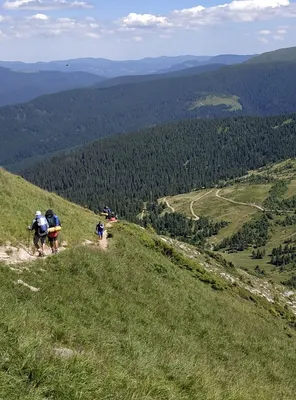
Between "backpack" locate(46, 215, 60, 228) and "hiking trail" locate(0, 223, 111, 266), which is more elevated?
"backpack" locate(46, 215, 60, 228)

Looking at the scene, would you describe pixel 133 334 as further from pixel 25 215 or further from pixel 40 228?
pixel 25 215

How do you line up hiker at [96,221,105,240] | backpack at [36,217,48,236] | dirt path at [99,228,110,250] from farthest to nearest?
1. hiker at [96,221,105,240]
2. dirt path at [99,228,110,250]
3. backpack at [36,217,48,236]

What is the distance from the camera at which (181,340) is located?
2220 centimetres

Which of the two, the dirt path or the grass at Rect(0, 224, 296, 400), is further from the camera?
the dirt path

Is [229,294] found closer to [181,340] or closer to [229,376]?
[181,340]

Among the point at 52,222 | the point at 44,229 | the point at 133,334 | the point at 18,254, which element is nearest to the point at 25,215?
the point at 52,222

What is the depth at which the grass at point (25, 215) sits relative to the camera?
26.9 metres

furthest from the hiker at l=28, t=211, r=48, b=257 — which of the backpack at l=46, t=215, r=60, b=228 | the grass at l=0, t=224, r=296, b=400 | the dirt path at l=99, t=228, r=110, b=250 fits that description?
the dirt path at l=99, t=228, r=110, b=250

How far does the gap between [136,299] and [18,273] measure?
7.70 m

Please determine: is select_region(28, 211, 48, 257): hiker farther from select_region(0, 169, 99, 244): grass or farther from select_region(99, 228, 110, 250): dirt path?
select_region(99, 228, 110, 250): dirt path

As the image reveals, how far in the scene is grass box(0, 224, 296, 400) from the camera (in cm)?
1095

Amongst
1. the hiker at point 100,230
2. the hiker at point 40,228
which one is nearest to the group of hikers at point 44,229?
the hiker at point 40,228

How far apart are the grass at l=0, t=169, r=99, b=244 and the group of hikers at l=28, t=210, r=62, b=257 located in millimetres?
1275

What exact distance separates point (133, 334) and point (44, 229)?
862cm
